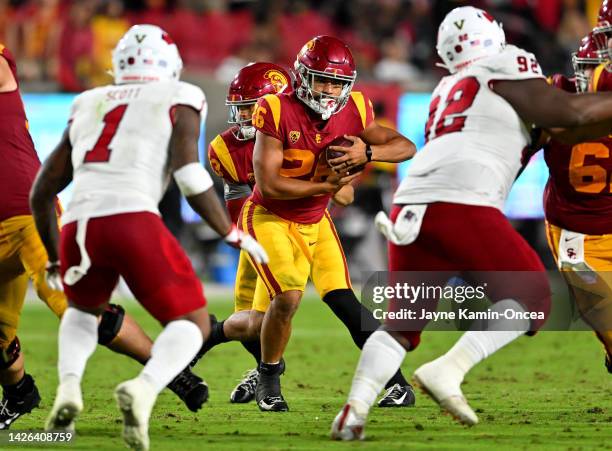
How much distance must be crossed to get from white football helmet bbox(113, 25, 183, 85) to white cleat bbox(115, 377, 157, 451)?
1.45m

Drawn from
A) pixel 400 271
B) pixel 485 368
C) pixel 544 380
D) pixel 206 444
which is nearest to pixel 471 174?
pixel 400 271

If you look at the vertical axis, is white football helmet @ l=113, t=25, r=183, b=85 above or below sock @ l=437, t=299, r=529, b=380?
above

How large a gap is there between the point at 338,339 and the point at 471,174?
5.27 m

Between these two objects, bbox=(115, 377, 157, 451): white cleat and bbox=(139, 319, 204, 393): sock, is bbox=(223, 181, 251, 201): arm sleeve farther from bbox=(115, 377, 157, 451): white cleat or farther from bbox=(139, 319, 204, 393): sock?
bbox=(115, 377, 157, 451): white cleat

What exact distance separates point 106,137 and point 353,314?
6.72 ft

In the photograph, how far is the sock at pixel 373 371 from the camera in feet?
17.1

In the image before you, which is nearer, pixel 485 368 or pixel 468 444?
pixel 468 444

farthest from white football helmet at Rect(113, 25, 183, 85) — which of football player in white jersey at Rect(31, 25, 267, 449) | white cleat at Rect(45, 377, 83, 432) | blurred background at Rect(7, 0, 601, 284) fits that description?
blurred background at Rect(7, 0, 601, 284)

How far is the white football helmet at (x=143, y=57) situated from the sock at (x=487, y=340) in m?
1.86

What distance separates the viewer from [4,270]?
6039 mm

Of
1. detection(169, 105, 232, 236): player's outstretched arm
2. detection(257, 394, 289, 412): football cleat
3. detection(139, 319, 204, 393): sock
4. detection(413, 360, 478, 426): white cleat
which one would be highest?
detection(169, 105, 232, 236): player's outstretched arm

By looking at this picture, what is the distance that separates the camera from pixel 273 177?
6.16 metres

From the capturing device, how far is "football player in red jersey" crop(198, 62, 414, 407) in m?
6.82

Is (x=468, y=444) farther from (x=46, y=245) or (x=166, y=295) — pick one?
(x=46, y=245)
